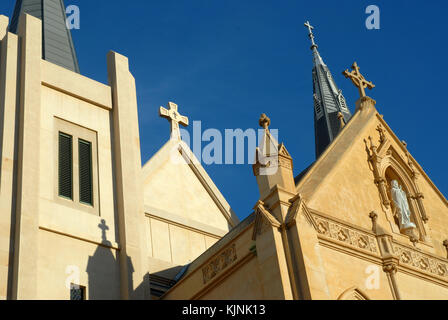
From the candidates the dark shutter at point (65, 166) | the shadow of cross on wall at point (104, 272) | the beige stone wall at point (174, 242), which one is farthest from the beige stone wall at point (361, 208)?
the beige stone wall at point (174, 242)

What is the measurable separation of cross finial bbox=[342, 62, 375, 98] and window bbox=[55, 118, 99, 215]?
8.28 m

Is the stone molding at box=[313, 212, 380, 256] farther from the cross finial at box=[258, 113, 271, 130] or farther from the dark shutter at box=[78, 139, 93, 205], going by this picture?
the dark shutter at box=[78, 139, 93, 205]

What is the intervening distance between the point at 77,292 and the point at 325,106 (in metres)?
32.6

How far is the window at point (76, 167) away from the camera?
904 inches

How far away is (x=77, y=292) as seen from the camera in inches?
834

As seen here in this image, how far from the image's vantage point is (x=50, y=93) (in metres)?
24.5

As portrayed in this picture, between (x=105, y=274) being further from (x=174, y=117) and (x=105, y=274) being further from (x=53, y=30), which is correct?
(x=53, y=30)

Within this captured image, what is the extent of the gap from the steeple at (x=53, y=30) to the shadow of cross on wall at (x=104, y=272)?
812cm

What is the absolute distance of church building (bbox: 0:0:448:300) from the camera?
18281mm

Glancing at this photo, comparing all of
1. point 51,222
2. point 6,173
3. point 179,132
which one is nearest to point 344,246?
point 51,222

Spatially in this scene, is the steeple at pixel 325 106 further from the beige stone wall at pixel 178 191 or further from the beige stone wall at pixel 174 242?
the beige stone wall at pixel 174 242

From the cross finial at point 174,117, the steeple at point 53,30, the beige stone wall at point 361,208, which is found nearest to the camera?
the beige stone wall at point 361,208

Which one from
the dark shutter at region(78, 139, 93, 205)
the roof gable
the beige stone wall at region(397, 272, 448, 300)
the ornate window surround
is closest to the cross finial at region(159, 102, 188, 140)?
the roof gable

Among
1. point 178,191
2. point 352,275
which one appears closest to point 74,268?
point 352,275
